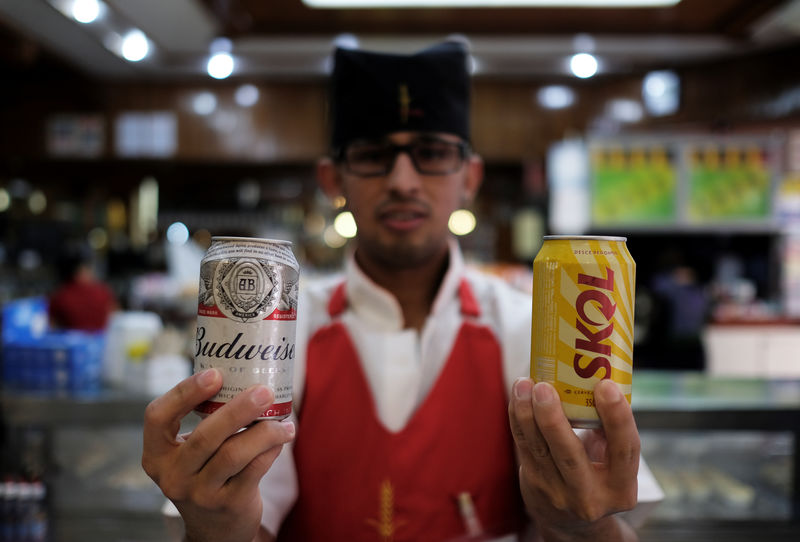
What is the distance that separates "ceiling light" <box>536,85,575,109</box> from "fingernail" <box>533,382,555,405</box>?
537cm

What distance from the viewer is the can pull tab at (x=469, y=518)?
49.6 inches

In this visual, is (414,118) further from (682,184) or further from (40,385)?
(682,184)

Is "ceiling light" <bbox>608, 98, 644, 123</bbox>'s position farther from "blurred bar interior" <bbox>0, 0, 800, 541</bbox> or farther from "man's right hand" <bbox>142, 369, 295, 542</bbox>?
"man's right hand" <bbox>142, 369, 295, 542</bbox>

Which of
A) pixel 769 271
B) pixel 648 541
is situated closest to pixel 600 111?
pixel 769 271

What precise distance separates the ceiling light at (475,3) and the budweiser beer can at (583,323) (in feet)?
11.6

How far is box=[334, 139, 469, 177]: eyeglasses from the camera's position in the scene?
1.28 metres

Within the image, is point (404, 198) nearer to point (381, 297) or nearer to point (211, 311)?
point (381, 297)

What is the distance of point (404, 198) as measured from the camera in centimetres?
125

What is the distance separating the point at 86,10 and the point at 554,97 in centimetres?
383

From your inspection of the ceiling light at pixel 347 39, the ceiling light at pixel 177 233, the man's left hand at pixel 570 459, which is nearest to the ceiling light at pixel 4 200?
the ceiling light at pixel 177 233

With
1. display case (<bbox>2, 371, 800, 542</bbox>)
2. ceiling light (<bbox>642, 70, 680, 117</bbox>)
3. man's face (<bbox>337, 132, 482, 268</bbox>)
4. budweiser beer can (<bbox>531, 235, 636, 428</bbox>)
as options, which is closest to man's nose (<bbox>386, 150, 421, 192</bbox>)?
man's face (<bbox>337, 132, 482, 268</bbox>)

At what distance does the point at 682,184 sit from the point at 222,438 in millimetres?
4663

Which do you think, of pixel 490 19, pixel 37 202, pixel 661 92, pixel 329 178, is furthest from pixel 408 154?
pixel 37 202

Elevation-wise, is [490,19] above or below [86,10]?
above
